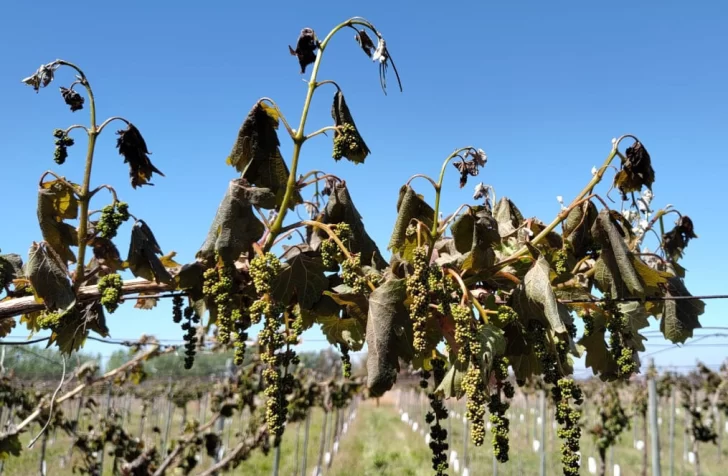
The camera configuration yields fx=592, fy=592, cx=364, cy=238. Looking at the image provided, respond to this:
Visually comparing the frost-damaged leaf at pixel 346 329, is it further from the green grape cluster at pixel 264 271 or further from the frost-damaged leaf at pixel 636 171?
the frost-damaged leaf at pixel 636 171

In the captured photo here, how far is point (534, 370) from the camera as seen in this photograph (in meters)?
1.82

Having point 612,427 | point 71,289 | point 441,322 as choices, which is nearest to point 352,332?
point 441,322

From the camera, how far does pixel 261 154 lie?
153 cm

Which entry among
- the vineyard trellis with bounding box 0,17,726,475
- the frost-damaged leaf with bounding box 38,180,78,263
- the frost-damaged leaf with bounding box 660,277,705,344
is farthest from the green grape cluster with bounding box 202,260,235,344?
the frost-damaged leaf with bounding box 660,277,705,344

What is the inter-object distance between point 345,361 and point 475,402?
15.8 inches

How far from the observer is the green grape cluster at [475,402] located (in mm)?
1177

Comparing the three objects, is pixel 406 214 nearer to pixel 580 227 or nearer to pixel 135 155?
pixel 580 227

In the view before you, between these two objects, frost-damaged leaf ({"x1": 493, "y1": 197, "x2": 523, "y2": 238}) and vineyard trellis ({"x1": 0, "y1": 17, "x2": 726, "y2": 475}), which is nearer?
vineyard trellis ({"x1": 0, "y1": 17, "x2": 726, "y2": 475})

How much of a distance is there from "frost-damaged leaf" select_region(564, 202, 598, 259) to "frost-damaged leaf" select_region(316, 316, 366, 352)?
633 mm

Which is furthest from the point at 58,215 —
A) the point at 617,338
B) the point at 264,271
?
the point at 617,338

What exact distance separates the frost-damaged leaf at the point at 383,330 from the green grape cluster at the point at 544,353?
37 cm

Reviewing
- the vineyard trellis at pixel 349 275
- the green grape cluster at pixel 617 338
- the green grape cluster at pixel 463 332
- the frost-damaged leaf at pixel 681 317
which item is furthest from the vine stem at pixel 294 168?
A: the frost-damaged leaf at pixel 681 317

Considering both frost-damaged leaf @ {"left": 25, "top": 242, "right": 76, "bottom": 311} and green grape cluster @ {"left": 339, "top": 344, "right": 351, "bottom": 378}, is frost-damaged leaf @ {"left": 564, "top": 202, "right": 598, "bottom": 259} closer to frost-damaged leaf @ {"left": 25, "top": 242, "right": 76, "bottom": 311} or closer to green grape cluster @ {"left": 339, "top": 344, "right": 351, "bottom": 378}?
green grape cluster @ {"left": 339, "top": 344, "right": 351, "bottom": 378}

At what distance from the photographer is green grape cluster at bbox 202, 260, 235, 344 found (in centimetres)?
138
